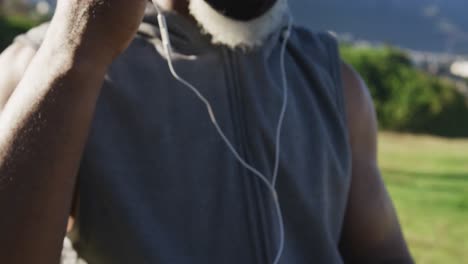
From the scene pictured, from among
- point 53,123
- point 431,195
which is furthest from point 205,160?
point 431,195

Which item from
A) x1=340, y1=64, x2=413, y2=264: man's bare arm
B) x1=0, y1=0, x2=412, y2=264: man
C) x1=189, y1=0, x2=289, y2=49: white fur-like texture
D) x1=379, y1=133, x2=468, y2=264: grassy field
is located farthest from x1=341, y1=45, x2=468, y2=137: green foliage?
x1=189, y1=0, x2=289, y2=49: white fur-like texture

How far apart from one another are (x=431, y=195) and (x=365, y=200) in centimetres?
633

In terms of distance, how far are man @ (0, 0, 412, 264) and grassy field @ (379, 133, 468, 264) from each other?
13.9 feet

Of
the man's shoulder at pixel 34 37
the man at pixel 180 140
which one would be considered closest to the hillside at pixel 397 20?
A: the man at pixel 180 140

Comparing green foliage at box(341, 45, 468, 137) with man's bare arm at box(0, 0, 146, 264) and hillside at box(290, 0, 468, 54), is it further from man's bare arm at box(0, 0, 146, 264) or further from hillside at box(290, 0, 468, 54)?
hillside at box(290, 0, 468, 54)

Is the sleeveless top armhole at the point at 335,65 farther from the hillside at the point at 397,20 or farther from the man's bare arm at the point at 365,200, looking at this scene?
the hillside at the point at 397,20

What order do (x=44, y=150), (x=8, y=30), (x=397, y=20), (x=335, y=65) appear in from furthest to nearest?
1. (x=397, y=20)
2. (x=8, y=30)
3. (x=335, y=65)
4. (x=44, y=150)

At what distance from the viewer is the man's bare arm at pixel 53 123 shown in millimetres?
1445

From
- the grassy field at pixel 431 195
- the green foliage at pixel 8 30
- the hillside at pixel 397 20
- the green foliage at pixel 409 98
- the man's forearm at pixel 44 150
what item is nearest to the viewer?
the man's forearm at pixel 44 150

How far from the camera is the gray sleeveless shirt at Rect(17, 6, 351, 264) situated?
166cm

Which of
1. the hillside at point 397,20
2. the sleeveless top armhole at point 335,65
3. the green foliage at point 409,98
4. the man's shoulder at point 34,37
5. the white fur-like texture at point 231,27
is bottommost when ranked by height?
the hillside at point 397,20

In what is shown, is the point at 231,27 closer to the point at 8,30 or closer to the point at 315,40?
the point at 315,40

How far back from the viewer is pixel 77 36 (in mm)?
1481

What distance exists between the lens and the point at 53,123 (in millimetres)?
1464
